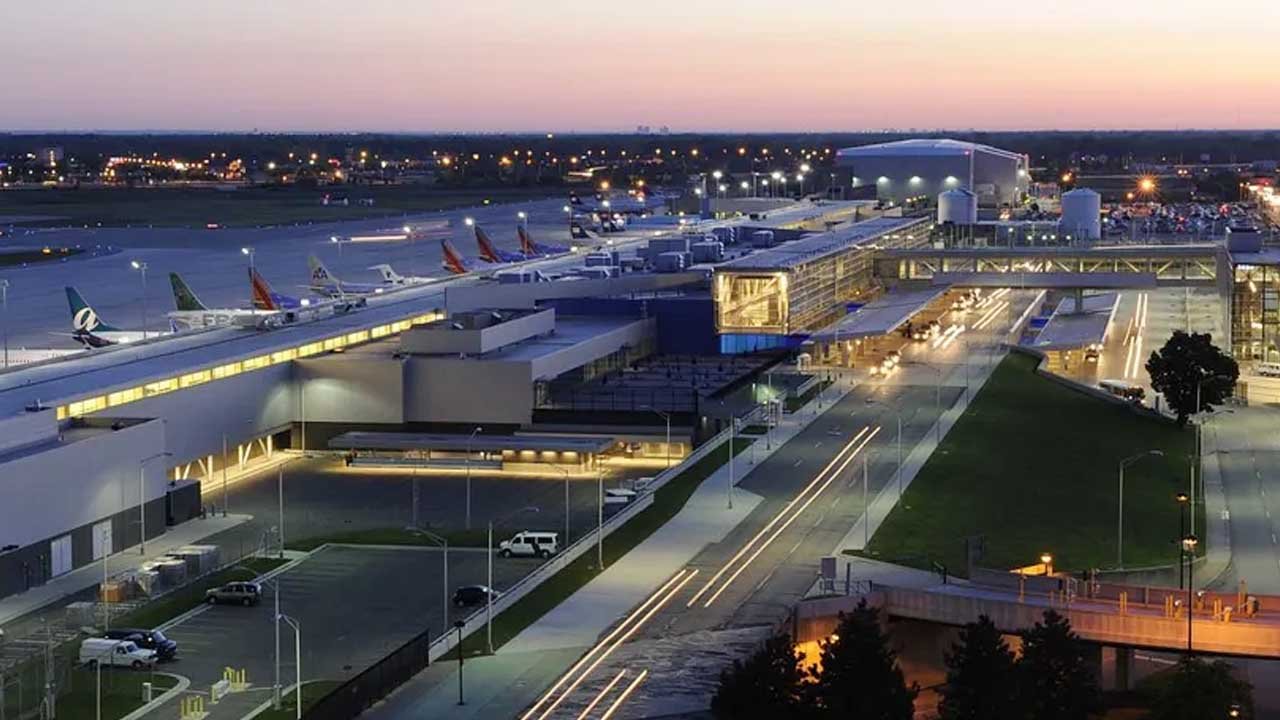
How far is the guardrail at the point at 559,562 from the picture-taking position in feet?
149

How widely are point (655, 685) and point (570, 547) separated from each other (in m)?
14.2

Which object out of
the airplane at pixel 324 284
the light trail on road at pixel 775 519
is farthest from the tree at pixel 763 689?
the airplane at pixel 324 284

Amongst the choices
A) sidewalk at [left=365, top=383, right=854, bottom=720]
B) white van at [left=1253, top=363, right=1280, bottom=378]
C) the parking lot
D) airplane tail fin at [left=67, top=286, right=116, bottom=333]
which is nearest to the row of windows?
the parking lot

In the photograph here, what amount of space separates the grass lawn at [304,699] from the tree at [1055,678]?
14132 mm

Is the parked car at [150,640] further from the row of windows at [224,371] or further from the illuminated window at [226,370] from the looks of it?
the illuminated window at [226,370]

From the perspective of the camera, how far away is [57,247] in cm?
17362

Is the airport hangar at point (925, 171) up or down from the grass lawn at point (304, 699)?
up

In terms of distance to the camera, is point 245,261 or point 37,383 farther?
point 245,261

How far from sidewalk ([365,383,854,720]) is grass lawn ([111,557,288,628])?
325 inches

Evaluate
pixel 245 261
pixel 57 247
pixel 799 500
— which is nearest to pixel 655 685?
pixel 799 500

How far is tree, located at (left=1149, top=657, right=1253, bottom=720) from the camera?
37.5 m

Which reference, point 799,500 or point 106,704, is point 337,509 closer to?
point 799,500

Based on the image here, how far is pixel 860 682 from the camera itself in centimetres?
3856

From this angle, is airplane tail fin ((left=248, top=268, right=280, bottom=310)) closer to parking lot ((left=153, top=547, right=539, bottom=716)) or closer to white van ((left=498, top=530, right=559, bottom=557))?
parking lot ((left=153, top=547, right=539, bottom=716))
